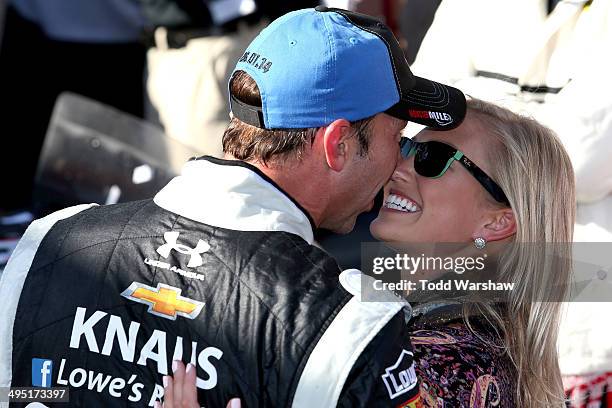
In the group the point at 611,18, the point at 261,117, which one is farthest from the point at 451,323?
the point at 611,18

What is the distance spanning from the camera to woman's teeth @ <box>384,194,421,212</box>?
2.80 metres

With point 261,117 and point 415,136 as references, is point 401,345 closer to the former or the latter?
point 261,117

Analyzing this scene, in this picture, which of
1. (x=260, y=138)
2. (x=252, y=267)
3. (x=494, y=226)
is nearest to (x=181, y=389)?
(x=252, y=267)

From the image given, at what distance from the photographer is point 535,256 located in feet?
8.65

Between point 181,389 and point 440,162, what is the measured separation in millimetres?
1126

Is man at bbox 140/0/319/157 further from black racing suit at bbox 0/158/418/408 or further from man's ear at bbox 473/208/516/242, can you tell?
black racing suit at bbox 0/158/418/408

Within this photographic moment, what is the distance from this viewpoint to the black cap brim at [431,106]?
2.35 meters

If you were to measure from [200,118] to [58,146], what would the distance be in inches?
29.3

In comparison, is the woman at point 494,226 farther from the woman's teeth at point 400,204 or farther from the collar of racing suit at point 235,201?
the collar of racing suit at point 235,201

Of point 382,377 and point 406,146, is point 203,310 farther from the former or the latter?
point 406,146

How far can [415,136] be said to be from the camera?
2.82m

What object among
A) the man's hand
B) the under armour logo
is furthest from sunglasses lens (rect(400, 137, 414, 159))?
the man's hand

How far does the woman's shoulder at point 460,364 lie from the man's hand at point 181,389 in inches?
19.8

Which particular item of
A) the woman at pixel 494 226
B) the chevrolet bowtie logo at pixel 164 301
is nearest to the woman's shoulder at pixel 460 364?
the woman at pixel 494 226
